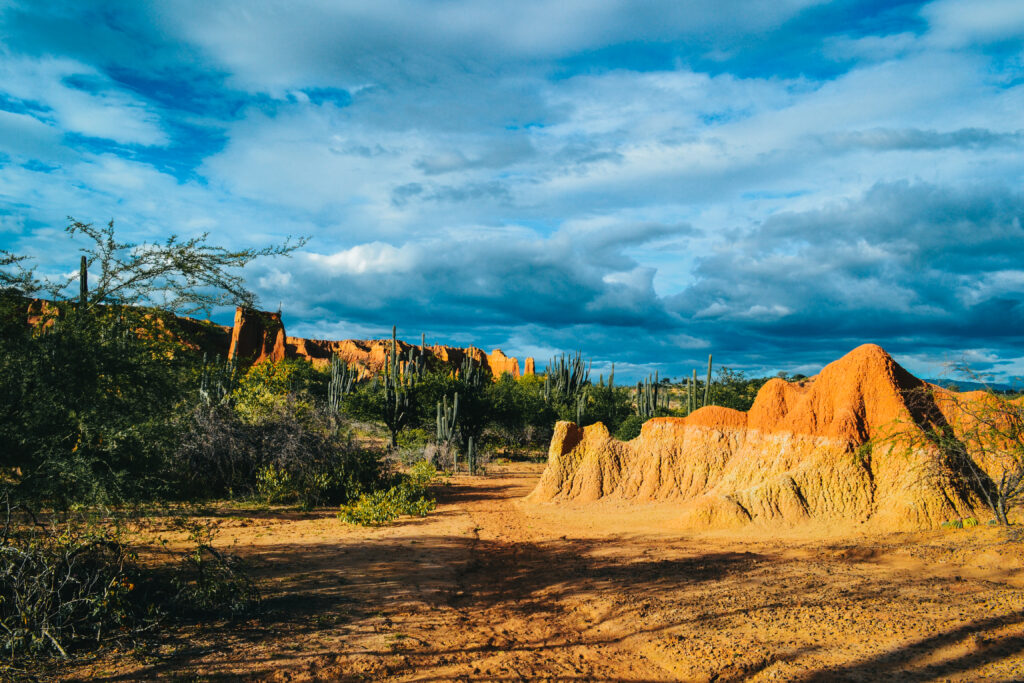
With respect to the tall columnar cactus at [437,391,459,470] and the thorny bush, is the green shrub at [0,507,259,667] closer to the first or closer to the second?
the thorny bush

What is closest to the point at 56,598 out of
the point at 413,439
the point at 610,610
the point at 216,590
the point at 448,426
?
the point at 216,590

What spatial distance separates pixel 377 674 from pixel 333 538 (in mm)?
6203

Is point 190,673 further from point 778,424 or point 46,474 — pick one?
point 778,424

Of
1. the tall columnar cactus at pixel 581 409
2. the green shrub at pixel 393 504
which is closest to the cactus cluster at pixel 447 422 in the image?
the tall columnar cactus at pixel 581 409

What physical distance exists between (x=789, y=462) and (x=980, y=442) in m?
3.91

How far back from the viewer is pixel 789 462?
576 inches

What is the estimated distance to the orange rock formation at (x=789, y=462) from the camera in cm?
1283

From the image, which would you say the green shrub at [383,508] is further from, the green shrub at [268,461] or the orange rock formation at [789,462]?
the orange rock formation at [789,462]

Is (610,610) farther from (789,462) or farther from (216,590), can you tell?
(789,462)

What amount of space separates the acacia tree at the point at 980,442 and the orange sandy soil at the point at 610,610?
4.26ft

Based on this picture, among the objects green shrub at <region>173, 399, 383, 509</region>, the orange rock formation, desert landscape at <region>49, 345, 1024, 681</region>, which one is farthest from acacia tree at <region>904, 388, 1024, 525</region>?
green shrub at <region>173, 399, 383, 509</region>

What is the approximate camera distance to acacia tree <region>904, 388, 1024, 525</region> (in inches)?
451

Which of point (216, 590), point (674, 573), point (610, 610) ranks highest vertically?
point (216, 590)

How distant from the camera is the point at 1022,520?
11734 mm
